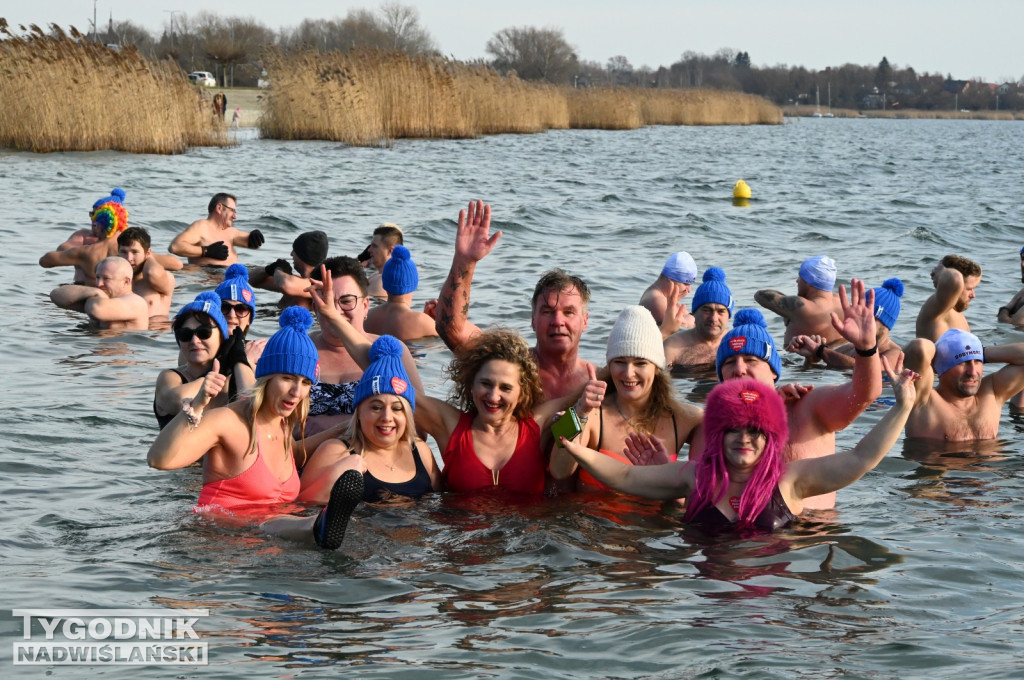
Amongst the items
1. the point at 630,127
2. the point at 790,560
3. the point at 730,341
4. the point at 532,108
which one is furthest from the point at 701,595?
the point at 630,127

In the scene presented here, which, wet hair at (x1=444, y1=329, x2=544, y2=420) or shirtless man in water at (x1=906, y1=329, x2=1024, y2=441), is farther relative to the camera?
shirtless man in water at (x1=906, y1=329, x2=1024, y2=441)

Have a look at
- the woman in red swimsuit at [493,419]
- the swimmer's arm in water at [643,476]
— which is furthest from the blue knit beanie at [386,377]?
the swimmer's arm in water at [643,476]

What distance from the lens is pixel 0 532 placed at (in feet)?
20.9

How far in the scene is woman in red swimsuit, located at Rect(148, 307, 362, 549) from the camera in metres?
5.83

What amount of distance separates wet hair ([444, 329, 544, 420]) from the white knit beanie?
47cm

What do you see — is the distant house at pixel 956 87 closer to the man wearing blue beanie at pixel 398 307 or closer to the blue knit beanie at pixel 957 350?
the man wearing blue beanie at pixel 398 307

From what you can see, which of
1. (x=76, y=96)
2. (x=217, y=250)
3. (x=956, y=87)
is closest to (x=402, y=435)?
(x=217, y=250)

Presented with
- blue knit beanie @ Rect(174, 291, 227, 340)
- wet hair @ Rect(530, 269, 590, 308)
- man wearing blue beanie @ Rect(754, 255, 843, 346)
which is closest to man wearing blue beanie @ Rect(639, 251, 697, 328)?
man wearing blue beanie @ Rect(754, 255, 843, 346)

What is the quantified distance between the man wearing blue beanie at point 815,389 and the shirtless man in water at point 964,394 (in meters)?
2.12

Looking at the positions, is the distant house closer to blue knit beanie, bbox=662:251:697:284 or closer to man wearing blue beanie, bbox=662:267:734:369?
blue knit beanie, bbox=662:251:697:284

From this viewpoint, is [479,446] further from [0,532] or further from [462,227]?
[0,532]

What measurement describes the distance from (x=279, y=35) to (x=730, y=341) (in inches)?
4163

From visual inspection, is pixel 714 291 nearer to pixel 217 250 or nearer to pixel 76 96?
pixel 217 250

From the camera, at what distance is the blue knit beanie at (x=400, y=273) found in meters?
9.59
